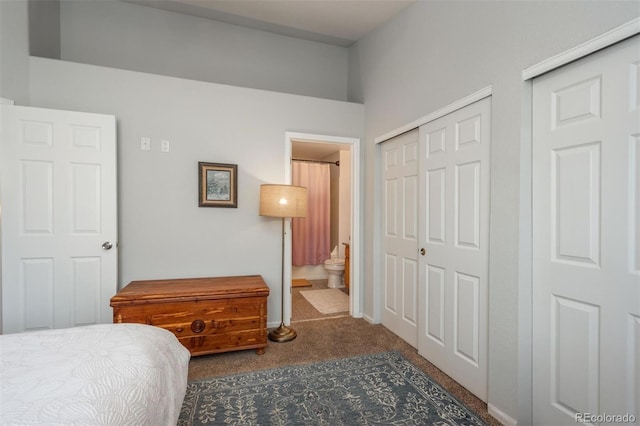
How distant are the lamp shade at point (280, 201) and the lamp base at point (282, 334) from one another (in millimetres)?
1106

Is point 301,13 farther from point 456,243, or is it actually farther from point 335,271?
point 335,271

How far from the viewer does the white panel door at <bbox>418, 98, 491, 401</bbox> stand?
2.01m

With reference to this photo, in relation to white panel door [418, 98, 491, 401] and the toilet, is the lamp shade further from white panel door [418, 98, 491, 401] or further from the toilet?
the toilet

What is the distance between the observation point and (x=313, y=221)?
5.52 m

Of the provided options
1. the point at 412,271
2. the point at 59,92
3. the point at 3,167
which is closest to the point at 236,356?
the point at 412,271

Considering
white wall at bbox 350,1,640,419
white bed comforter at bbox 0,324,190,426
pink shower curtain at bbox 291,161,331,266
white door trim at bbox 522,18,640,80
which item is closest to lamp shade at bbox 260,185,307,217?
white wall at bbox 350,1,640,419

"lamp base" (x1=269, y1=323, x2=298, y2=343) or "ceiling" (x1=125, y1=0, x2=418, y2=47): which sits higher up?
"ceiling" (x1=125, y1=0, x2=418, y2=47)

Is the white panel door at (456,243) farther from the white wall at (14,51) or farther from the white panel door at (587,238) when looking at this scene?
the white wall at (14,51)

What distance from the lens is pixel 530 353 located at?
5.67 feet

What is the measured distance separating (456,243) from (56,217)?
3117 millimetres

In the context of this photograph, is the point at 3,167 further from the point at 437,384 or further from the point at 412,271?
the point at 437,384

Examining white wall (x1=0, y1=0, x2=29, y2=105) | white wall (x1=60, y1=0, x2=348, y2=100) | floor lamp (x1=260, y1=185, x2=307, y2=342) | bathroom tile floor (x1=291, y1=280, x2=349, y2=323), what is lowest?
bathroom tile floor (x1=291, y1=280, x2=349, y2=323)

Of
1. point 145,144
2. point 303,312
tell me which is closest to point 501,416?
point 303,312

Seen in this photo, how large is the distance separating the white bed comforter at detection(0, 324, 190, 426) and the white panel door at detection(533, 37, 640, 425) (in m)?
1.85
